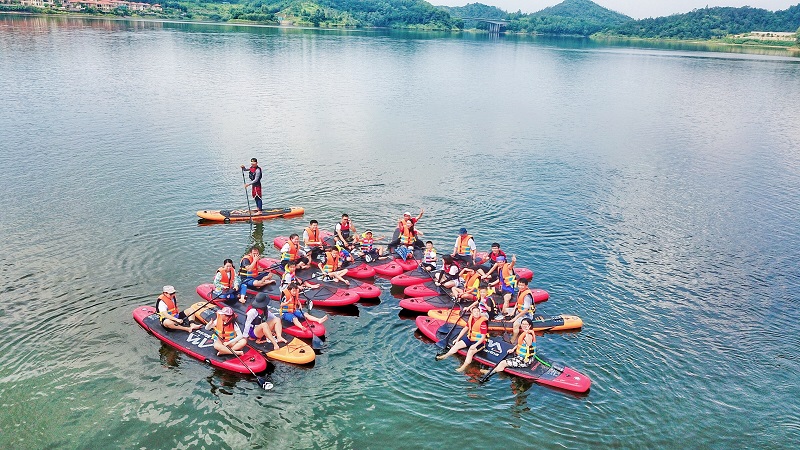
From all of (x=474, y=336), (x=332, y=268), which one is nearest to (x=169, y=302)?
(x=332, y=268)

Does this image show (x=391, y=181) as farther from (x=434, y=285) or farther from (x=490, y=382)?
(x=490, y=382)

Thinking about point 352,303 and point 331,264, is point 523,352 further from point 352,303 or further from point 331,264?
point 331,264

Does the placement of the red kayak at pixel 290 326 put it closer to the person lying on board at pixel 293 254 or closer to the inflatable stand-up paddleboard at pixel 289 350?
the inflatable stand-up paddleboard at pixel 289 350

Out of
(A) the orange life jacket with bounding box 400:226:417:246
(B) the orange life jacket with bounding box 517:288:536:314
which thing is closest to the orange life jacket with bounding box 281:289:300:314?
(A) the orange life jacket with bounding box 400:226:417:246

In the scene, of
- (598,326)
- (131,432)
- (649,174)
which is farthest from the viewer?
(649,174)

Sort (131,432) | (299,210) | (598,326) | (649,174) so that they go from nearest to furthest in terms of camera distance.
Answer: (131,432)
(598,326)
(299,210)
(649,174)

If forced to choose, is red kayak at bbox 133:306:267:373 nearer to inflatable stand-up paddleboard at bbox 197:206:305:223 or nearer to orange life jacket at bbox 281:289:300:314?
orange life jacket at bbox 281:289:300:314

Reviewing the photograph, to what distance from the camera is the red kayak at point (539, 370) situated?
59.5ft

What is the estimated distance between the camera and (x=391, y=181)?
128 feet

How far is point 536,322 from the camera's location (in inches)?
849

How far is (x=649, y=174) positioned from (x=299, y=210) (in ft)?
91.6

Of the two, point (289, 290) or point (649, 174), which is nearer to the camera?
point (289, 290)

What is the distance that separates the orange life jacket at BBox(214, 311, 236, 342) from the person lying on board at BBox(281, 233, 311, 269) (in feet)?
18.8

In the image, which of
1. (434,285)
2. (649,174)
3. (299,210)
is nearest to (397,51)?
(649,174)
